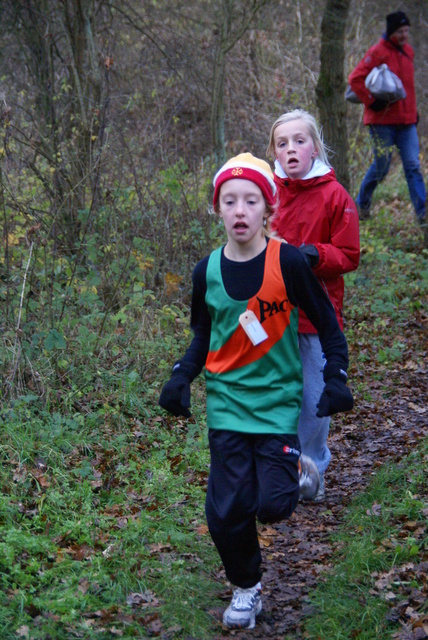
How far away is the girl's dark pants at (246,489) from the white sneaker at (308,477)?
1.02 meters

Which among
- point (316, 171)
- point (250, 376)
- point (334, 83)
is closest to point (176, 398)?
point (250, 376)

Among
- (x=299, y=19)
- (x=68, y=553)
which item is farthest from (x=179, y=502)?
(x=299, y=19)

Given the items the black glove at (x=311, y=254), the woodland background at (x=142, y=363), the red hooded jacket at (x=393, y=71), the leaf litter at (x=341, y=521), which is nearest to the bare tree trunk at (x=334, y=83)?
the woodland background at (x=142, y=363)

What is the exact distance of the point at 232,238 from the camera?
138 inches

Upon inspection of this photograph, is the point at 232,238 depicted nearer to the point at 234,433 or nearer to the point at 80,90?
the point at 234,433

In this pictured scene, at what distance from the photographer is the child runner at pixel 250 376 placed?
3.39 metres

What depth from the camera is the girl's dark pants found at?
3.34m

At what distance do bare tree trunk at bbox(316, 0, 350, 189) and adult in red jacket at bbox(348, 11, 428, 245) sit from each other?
41cm

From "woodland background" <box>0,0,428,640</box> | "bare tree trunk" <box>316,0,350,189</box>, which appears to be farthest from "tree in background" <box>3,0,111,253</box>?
"bare tree trunk" <box>316,0,350,189</box>

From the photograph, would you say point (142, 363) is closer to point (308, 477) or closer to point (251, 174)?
point (308, 477)

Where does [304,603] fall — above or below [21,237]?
below

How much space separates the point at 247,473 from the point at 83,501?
1743 mm

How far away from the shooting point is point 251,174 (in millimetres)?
3471

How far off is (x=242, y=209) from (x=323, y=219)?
123 cm
